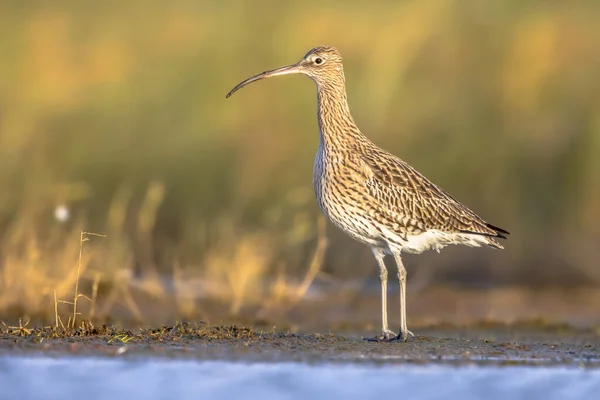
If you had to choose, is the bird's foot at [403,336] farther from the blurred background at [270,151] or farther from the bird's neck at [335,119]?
the blurred background at [270,151]

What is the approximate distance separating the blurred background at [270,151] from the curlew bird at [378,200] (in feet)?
4.44

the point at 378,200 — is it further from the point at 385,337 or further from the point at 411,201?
the point at 385,337

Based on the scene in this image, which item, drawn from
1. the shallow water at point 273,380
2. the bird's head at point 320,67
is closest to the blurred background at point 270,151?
the bird's head at point 320,67

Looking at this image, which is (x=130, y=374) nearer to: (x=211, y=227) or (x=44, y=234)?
(x=44, y=234)

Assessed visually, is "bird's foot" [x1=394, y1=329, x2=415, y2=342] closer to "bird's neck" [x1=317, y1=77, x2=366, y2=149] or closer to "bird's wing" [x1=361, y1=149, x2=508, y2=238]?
"bird's wing" [x1=361, y1=149, x2=508, y2=238]

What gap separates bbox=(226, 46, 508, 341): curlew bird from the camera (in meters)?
10.4

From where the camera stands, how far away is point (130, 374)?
8195 millimetres

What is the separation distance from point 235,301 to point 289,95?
5.62m

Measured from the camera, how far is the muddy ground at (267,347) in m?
8.91

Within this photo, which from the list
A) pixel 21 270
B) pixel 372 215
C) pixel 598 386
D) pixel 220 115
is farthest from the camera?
pixel 220 115

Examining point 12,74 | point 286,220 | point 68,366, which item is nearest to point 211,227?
point 286,220

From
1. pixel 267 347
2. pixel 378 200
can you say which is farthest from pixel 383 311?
pixel 267 347

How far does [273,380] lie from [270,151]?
28.4 ft

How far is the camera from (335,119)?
10922mm
